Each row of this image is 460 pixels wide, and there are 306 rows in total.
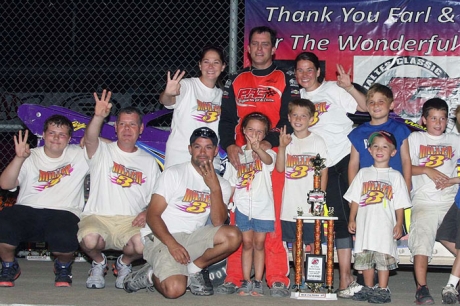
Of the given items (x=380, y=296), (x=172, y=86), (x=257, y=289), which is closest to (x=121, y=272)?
(x=257, y=289)

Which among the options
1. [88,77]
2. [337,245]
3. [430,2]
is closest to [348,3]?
[430,2]

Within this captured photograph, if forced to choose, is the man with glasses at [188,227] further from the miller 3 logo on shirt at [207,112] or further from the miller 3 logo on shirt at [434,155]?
the miller 3 logo on shirt at [434,155]

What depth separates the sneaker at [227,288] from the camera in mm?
6496

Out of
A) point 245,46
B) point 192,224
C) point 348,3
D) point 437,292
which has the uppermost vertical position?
point 348,3

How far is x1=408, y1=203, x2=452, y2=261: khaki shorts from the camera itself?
638 cm

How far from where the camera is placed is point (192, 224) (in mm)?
6543

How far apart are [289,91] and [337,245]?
1.40 metres

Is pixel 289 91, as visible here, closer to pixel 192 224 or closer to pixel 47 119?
pixel 192 224

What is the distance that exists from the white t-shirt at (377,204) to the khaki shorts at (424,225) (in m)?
0.26

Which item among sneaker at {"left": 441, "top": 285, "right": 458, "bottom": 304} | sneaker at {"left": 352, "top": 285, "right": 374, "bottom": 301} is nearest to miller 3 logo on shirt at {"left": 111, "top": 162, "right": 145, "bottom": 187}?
sneaker at {"left": 352, "top": 285, "right": 374, "bottom": 301}

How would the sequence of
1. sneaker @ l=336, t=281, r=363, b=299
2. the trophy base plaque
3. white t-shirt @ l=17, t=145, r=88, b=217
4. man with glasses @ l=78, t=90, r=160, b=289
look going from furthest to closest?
white t-shirt @ l=17, t=145, r=88, b=217 < man with glasses @ l=78, t=90, r=160, b=289 < sneaker @ l=336, t=281, r=363, b=299 < the trophy base plaque

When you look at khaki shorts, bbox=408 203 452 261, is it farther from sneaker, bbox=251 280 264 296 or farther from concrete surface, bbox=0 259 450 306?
sneaker, bbox=251 280 264 296

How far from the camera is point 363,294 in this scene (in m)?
6.26

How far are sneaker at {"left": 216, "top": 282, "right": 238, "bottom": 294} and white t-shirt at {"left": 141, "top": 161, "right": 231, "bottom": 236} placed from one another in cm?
54
